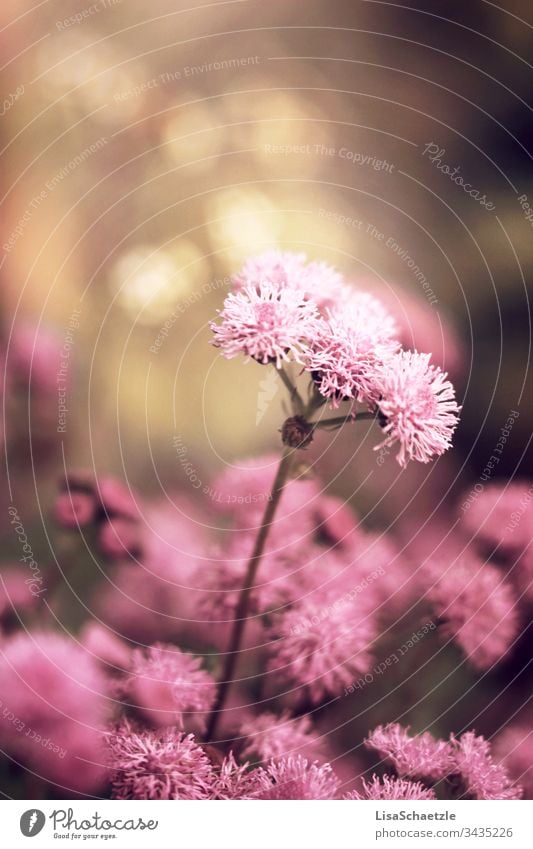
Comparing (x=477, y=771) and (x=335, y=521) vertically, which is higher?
(x=335, y=521)

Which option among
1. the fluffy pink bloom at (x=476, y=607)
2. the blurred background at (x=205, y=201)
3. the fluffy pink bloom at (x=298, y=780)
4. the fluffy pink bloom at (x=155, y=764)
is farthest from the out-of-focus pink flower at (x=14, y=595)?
the fluffy pink bloom at (x=476, y=607)

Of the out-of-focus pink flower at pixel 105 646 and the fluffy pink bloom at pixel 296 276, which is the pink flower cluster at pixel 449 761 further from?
the fluffy pink bloom at pixel 296 276

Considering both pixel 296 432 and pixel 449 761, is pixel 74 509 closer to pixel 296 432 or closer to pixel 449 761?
pixel 296 432

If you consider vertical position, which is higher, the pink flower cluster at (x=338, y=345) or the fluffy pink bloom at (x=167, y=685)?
the pink flower cluster at (x=338, y=345)

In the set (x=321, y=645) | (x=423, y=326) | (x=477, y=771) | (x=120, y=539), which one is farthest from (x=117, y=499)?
(x=477, y=771)
